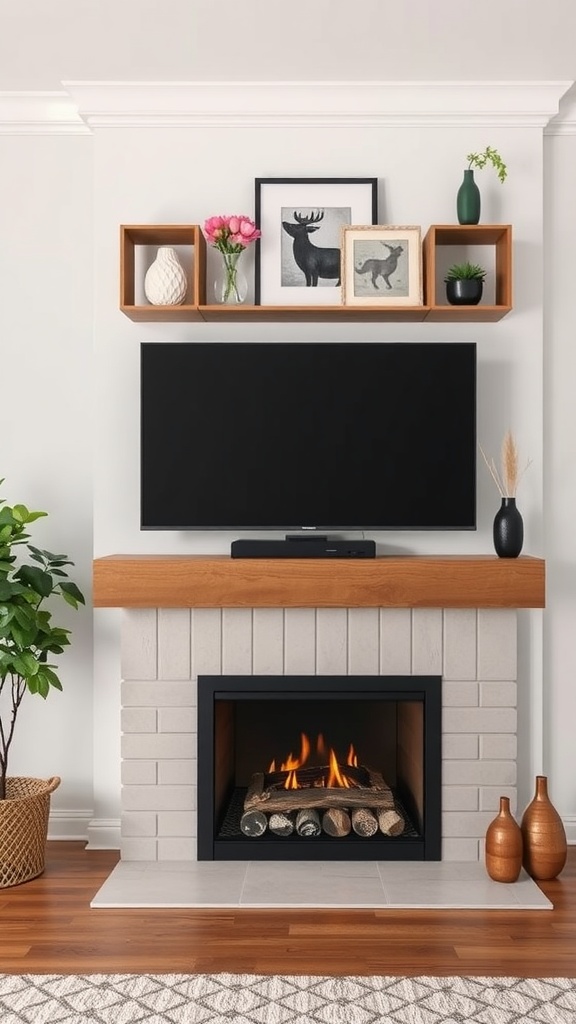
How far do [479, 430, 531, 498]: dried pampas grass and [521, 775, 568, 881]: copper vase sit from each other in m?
0.99

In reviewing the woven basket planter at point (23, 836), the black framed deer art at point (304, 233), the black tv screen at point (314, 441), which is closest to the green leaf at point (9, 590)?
the black tv screen at point (314, 441)

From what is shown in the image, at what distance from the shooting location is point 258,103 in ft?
11.5

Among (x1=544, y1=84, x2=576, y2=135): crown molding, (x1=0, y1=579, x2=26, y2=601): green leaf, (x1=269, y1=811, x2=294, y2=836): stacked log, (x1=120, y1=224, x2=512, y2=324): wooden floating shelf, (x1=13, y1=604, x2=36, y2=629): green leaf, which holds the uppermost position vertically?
(x1=544, y1=84, x2=576, y2=135): crown molding

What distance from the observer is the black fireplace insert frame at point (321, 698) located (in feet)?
10.8

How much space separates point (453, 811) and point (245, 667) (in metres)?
0.85

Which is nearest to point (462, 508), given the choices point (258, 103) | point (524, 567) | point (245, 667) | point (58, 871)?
point (524, 567)

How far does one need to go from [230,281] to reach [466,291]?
2.70 ft

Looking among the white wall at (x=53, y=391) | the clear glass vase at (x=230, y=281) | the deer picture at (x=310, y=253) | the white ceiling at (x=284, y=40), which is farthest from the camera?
the white wall at (x=53, y=391)

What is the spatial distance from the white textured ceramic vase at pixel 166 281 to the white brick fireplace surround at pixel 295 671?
108cm

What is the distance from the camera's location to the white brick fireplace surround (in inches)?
130

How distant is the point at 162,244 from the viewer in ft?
11.7

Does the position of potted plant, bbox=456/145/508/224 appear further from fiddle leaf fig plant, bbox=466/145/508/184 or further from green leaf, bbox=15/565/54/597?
green leaf, bbox=15/565/54/597

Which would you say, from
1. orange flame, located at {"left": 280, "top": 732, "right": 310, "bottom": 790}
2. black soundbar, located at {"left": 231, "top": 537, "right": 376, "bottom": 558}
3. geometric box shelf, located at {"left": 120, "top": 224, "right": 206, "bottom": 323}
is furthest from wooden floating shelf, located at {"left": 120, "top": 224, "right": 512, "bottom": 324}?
orange flame, located at {"left": 280, "top": 732, "right": 310, "bottom": 790}

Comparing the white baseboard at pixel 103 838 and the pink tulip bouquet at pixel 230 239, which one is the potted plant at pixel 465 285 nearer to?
the pink tulip bouquet at pixel 230 239
